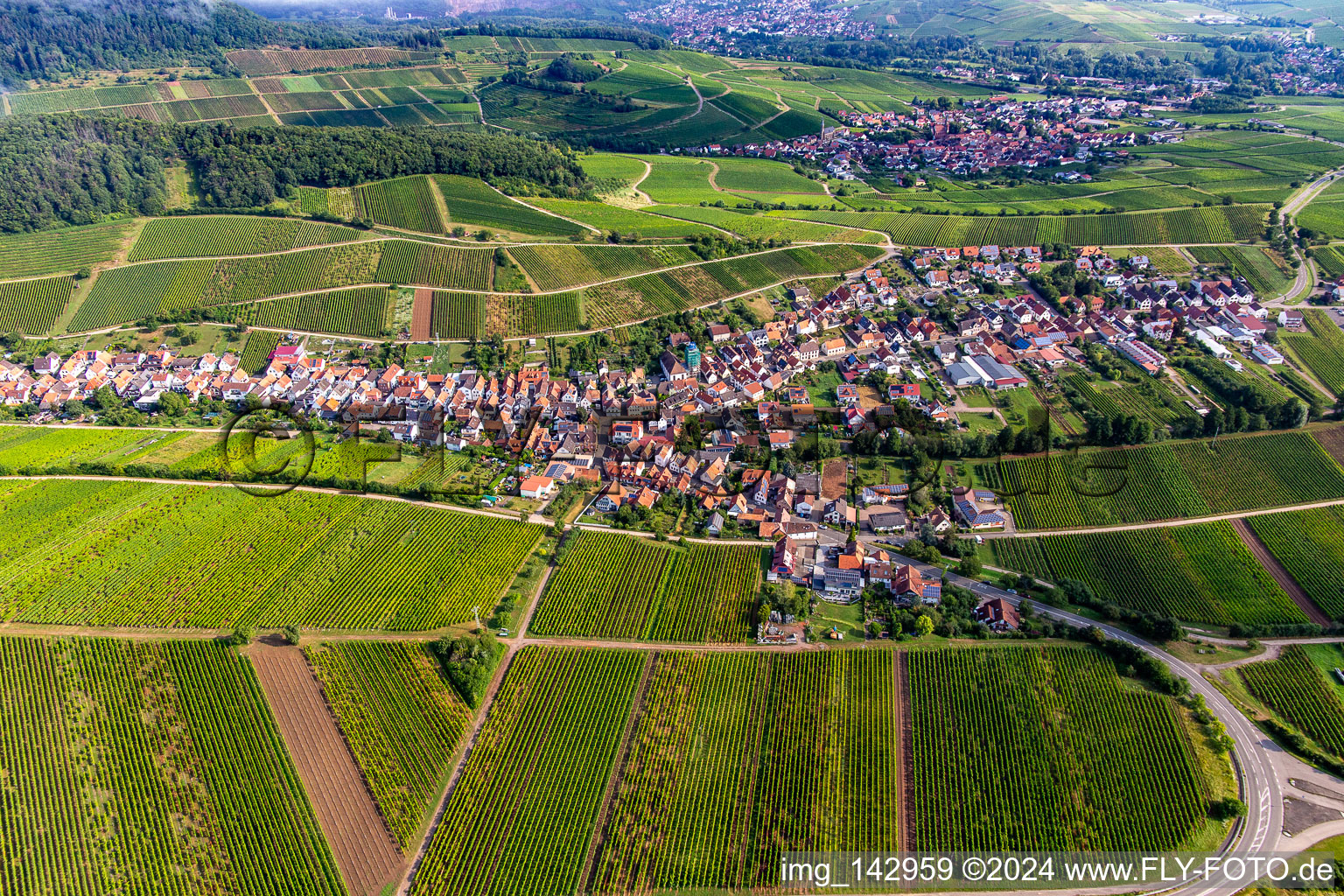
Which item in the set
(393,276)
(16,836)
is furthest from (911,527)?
(393,276)

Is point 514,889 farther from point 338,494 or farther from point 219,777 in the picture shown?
point 338,494

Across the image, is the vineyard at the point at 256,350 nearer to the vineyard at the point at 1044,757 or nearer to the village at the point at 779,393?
the village at the point at 779,393

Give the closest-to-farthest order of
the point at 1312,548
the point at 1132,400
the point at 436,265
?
the point at 1312,548 < the point at 1132,400 < the point at 436,265

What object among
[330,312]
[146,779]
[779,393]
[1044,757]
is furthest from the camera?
[330,312]

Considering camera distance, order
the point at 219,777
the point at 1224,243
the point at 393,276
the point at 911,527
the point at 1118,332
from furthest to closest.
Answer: the point at 1224,243, the point at 393,276, the point at 1118,332, the point at 911,527, the point at 219,777

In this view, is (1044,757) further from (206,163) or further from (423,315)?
(206,163)

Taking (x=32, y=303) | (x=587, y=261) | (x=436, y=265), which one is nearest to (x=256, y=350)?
(x=436, y=265)
